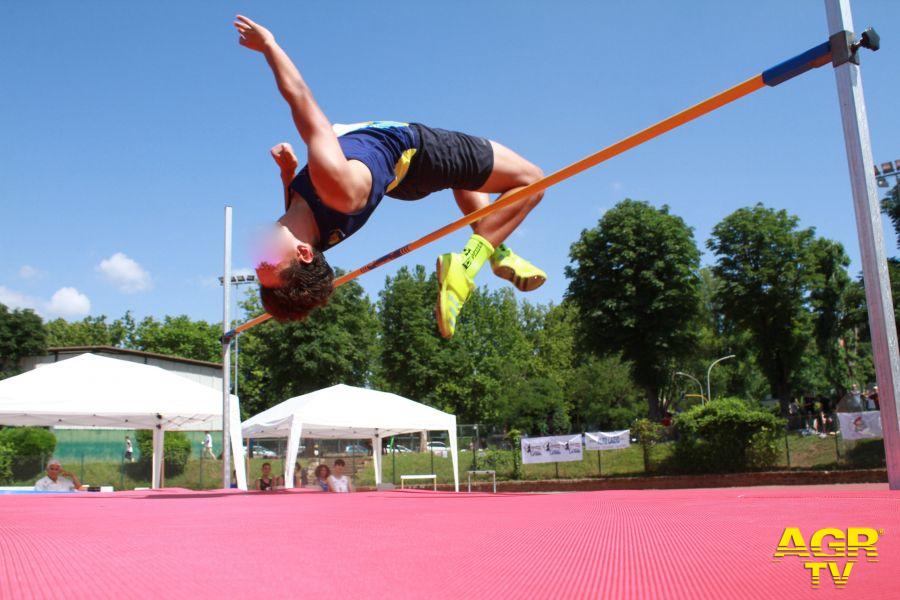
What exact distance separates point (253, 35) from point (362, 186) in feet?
2.41

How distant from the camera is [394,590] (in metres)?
1.11

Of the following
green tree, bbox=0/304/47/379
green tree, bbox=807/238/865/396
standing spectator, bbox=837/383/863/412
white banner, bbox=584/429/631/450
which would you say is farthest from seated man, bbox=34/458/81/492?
green tree, bbox=0/304/47/379

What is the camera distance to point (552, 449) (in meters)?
19.1

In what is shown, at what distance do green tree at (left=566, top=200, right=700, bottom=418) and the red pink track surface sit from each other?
22254 mm

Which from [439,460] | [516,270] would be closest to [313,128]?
[516,270]

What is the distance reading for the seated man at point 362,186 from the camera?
268 centimetres

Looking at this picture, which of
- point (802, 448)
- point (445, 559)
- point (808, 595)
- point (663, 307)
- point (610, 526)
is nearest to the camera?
point (808, 595)

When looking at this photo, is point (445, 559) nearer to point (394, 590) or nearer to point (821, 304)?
point (394, 590)

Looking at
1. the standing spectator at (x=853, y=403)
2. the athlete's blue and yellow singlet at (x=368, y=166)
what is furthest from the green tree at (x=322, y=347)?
the athlete's blue and yellow singlet at (x=368, y=166)

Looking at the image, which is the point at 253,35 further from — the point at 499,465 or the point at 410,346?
the point at 410,346

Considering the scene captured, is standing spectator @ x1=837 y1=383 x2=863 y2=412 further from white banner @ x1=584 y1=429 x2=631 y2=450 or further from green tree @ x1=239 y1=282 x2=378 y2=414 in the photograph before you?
green tree @ x1=239 y1=282 x2=378 y2=414

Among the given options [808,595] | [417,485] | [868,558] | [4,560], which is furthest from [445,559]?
[417,485]

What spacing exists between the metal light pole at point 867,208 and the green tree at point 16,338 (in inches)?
1265

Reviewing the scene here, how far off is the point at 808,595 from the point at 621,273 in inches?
960
